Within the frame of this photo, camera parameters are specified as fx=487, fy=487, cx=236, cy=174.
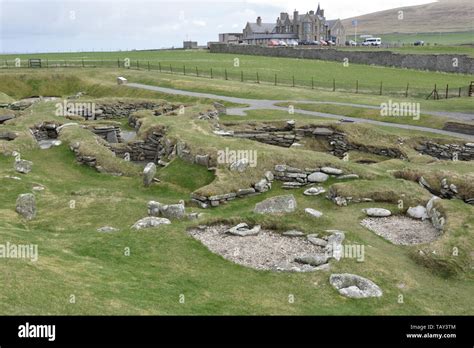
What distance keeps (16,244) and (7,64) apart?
3040 inches

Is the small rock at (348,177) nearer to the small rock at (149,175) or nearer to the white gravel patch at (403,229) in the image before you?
the white gravel patch at (403,229)

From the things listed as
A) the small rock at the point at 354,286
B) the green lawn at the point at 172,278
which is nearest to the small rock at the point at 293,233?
the green lawn at the point at 172,278

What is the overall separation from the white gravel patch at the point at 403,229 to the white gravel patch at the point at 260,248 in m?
3.61

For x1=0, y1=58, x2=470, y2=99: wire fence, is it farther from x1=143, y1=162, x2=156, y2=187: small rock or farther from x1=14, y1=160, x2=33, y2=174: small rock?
x1=14, y1=160, x2=33, y2=174: small rock

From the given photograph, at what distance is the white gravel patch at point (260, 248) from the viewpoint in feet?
51.8

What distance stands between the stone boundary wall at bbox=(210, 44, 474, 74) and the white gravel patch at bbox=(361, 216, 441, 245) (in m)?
68.4

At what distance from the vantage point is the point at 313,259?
15.7 metres

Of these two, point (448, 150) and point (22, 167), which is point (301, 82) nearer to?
point (448, 150)

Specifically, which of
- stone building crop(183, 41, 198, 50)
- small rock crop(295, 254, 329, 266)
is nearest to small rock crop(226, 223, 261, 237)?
Result: small rock crop(295, 254, 329, 266)

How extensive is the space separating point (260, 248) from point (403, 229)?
6459 millimetres

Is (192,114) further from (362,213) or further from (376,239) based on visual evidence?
(376,239)

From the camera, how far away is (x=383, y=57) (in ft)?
310
